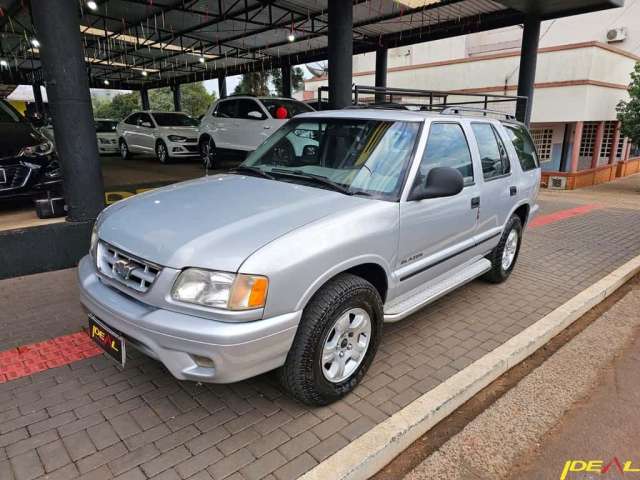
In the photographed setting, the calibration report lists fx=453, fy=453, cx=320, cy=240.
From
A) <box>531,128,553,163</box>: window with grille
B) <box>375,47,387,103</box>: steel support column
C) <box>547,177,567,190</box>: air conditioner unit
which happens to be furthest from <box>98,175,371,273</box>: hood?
<box>531,128,553,163</box>: window with grille

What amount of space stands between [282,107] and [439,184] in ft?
24.7

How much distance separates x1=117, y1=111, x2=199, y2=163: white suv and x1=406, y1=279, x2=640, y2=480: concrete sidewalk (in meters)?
11.0

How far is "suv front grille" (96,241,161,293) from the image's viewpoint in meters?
2.56

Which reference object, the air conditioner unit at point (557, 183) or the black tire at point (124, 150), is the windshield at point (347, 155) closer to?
the black tire at point (124, 150)

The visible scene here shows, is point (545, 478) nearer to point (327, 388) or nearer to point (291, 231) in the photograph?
point (327, 388)

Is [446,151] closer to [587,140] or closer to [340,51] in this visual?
[340,51]

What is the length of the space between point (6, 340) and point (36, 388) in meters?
0.97

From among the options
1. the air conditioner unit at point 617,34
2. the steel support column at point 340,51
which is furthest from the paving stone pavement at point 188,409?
the air conditioner unit at point 617,34

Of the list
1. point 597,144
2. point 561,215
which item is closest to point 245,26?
point 561,215

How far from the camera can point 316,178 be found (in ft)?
11.2

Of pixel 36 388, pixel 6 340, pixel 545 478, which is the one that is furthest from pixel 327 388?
pixel 6 340

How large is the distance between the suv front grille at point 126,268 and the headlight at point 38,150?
3.52m

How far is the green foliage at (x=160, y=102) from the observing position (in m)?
54.8

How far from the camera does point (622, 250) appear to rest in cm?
701
